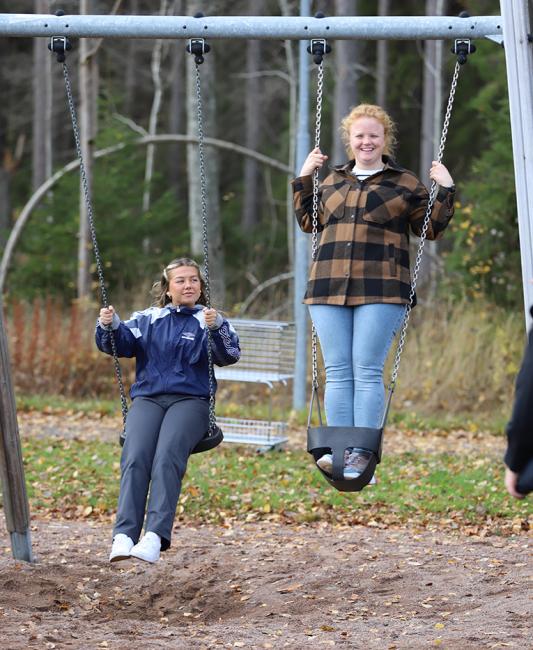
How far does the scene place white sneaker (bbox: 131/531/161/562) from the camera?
17.8 ft

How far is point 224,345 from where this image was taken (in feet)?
19.6

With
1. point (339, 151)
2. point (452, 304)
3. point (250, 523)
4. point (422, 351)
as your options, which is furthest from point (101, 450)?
point (339, 151)

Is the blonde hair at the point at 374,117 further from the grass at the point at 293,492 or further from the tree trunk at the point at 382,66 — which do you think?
the tree trunk at the point at 382,66

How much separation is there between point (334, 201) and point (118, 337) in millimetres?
1390

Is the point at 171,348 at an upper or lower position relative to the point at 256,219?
lower

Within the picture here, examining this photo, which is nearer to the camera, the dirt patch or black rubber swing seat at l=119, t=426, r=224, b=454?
the dirt patch

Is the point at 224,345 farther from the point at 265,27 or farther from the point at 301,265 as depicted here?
the point at 301,265

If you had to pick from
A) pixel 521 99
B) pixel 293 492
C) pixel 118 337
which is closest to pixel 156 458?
pixel 118 337

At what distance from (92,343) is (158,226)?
217 inches

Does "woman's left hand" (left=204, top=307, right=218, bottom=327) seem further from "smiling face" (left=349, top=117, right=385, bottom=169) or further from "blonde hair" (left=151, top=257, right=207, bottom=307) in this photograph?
"smiling face" (left=349, top=117, right=385, bottom=169)

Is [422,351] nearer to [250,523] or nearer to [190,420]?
[250,523]

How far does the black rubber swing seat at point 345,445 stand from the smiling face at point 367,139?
1.51 meters

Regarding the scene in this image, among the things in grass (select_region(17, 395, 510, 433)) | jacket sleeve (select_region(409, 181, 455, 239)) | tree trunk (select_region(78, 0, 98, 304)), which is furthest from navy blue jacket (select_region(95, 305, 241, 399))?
tree trunk (select_region(78, 0, 98, 304))

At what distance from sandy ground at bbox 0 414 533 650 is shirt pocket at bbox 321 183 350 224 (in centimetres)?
209
